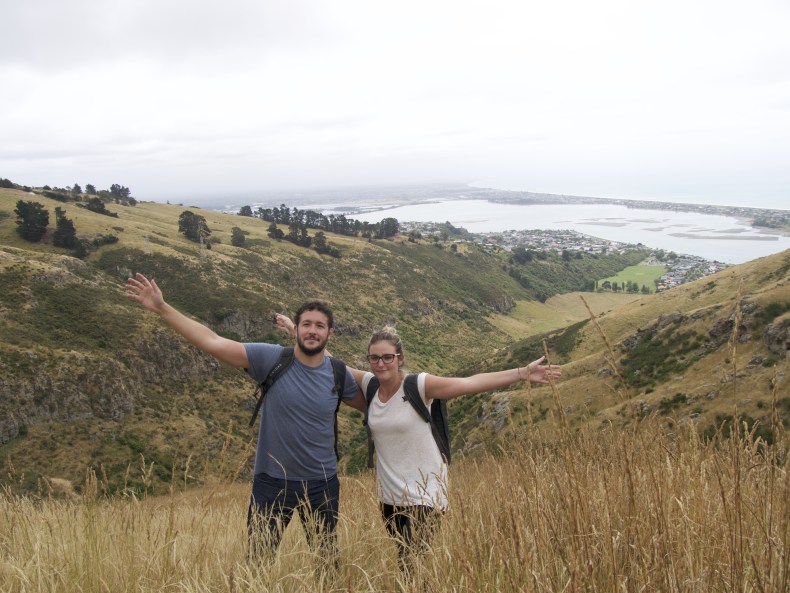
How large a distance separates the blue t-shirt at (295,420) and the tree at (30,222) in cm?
5620

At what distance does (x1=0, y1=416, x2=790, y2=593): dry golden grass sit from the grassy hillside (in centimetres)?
30

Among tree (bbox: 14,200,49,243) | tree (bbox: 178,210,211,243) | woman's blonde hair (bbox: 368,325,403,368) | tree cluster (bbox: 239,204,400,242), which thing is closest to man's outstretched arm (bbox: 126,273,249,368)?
woman's blonde hair (bbox: 368,325,403,368)

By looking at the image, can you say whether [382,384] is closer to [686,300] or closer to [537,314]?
[686,300]

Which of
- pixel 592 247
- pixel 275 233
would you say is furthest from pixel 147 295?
pixel 592 247

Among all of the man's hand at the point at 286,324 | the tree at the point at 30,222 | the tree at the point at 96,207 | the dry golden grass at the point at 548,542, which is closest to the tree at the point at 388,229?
the tree at the point at 96,207

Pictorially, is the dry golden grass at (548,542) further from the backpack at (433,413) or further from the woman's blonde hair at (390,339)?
the woman's blonde hair at (390,339)

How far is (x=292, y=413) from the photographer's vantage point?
Result: 2740 millimetres

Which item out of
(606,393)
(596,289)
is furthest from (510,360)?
(596,289)

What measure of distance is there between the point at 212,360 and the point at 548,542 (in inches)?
1509

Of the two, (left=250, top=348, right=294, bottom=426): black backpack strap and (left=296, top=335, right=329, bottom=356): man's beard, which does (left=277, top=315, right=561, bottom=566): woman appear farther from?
(left=250, top=348, right=294, bottom=426): black backpack strap

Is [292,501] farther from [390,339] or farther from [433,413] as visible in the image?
[390,339]

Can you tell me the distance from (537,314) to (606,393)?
204 feet

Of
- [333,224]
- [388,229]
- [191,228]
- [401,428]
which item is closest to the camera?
[401,428]

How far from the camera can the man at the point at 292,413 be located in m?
2.67
